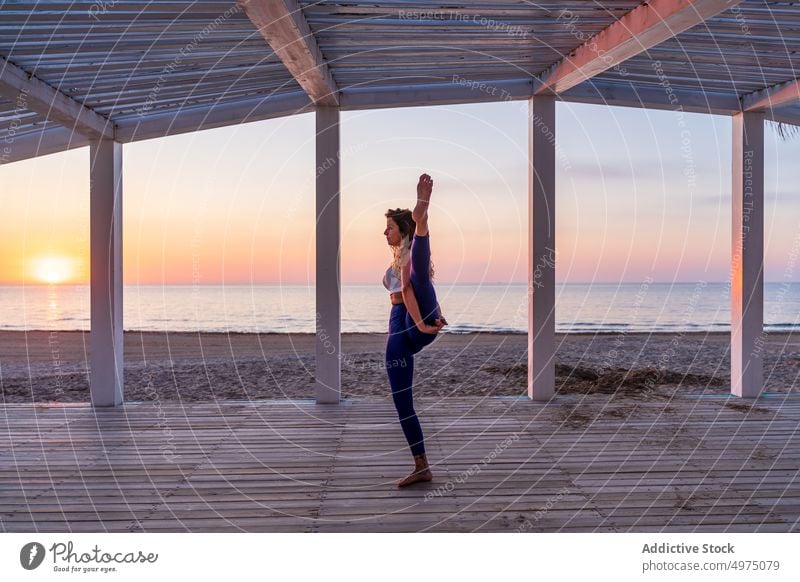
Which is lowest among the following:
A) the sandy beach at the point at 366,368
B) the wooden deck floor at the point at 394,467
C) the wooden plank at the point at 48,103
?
the sandy beach at the point at 366,368

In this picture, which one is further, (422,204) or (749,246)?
(749,246)

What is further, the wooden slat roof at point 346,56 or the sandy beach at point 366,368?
the sandy beach at point 366,368

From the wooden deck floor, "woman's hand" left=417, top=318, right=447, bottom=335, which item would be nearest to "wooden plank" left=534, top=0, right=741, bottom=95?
"woman's hand" left=417, top=318, right=447, bottom=335

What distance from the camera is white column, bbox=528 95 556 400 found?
7.67m

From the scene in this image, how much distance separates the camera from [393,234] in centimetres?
469

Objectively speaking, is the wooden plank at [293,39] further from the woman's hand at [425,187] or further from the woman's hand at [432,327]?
the woman's hand at [432,327]

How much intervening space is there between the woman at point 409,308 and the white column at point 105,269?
426 centimetres

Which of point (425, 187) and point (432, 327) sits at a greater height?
point (425, 187)

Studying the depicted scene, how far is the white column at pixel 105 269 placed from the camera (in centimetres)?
747

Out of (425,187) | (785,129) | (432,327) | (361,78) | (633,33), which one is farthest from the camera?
(785,129)

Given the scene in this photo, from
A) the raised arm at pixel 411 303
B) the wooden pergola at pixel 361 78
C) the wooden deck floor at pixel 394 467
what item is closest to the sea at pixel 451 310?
the wooden pergola at pixel 361 78

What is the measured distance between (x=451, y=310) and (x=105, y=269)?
28.1 metres

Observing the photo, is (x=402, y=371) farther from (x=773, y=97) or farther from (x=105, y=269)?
(x=773, y=97)

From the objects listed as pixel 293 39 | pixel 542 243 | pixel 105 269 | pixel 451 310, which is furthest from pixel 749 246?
pixel 451 310
